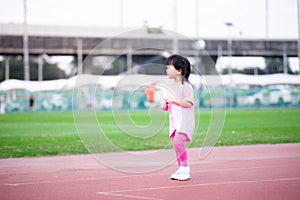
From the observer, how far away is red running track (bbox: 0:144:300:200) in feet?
23.5

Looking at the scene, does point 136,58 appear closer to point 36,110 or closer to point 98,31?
point 98,31

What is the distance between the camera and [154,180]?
28.0 feet

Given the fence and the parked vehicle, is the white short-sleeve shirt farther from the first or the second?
the parked vehicle

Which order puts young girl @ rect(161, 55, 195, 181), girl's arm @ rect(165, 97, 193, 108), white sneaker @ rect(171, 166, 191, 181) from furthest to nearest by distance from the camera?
white sneaker @ rect(171, 166, 191, 181)
young girl @ rect(161, 55, 195, 181)
girl's arm @ rect(165, 97, 193, 108)

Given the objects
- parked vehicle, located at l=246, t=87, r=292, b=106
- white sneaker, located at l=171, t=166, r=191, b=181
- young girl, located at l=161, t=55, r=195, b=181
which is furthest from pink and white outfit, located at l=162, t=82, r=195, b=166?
parked vehicle, located at l=246, t=87, r=292, b=106

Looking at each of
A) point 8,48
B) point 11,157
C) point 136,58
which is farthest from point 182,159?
point 136,58

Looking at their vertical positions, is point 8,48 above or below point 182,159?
above

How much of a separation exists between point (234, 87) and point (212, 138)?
44.4 m

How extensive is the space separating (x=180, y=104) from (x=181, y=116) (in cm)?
22

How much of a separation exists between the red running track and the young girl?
64 cm

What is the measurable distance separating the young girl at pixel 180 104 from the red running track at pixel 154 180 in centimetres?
64

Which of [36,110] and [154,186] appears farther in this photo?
[36,110]

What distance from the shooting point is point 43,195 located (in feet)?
23.9

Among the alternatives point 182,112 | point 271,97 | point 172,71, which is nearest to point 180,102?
point 182,112
